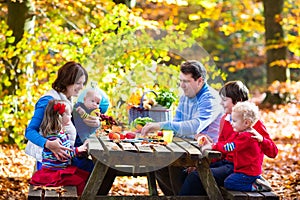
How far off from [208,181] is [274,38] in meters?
8.88

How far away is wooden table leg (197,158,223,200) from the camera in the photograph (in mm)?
3857

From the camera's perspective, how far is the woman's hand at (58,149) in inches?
161

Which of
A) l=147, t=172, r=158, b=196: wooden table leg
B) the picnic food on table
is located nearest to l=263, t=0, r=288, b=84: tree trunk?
l=147, t=172, r=158, b=196: wooden table leg

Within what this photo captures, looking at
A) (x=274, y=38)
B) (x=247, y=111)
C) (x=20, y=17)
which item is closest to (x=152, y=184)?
(x=247, y=111)

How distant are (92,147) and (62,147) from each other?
0.44 metres

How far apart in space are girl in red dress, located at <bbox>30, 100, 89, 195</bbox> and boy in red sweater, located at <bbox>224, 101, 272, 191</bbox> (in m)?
0.98

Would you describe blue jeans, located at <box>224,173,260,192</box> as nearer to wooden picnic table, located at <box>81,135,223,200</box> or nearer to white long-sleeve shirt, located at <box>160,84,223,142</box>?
wooden picnic table, located at <box>81,135,223,200</box>

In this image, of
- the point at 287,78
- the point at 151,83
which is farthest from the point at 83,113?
the point at 287,78

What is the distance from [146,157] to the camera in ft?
12.0

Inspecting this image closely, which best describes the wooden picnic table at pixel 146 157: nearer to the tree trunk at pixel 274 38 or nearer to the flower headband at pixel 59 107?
the flower headband at pixel 59 107

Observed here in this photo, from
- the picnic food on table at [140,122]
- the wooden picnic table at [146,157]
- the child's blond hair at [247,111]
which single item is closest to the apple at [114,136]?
the wooden picnic table at [146,157]

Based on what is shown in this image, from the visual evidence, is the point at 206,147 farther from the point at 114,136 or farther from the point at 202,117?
the point at 114,136

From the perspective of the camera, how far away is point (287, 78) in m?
12.5

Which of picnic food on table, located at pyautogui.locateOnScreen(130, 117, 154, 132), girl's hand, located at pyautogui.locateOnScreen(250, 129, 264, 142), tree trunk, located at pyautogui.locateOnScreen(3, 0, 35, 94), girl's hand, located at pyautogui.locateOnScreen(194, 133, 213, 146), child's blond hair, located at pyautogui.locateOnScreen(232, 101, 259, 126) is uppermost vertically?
tree trunk, located at pyautogui.locateOnScreen(3, 0, 35, 94)
